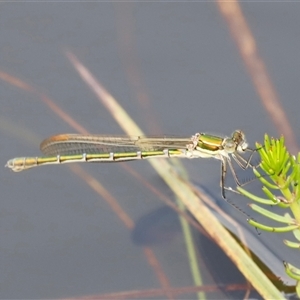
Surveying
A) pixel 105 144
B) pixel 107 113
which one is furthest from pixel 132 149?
pixel 107 113

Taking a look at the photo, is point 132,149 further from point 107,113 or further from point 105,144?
point 107,113

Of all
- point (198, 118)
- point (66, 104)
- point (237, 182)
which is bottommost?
point (237, 182)

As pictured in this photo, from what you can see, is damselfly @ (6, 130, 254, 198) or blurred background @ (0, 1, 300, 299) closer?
Answer: blurred background @ (0, 1, 300, 299)

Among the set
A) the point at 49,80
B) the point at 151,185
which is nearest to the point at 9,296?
the point at 151,185

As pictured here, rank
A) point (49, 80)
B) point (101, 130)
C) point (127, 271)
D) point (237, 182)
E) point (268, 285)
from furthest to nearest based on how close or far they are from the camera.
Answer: point (49, 80)
point (101, 130)
point (237, 182)
point (127, 271)
point (268, 285)

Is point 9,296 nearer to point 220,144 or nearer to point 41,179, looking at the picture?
point 41,179
